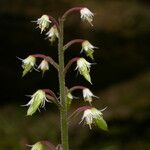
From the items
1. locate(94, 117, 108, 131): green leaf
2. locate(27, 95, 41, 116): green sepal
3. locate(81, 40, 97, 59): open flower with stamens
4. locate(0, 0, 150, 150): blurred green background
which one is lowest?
locate(94, 117, 108, 131): green leaf

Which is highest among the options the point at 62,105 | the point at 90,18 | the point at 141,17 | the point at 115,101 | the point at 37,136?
the point at 141,17

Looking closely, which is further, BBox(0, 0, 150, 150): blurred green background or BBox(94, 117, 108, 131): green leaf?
BBox(0, 0, 150, 150): blurred green background

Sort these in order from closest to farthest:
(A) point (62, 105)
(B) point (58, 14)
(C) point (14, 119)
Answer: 1. (A) point (62, 105)
2. (B) point (58, 14)
3. (C) point (14, 119)

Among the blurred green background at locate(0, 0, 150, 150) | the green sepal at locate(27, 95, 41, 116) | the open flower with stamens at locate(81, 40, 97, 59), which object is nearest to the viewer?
the green sepal at locate(27, 95, 41, 116)

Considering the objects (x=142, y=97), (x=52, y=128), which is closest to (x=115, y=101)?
(x=142, y=97)

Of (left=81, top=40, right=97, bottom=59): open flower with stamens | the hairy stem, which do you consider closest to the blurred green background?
(left=81, top=40, right=97, bottom=59): open flower with stamens

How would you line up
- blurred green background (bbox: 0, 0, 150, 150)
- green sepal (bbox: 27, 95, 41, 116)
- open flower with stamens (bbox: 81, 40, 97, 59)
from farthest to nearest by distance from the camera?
blurred green background (bbox: 0, 0, 150, 150) < open flower with stamens (bbox: 81, 40, 97, 59) < green sepal (bbox: 27, 95, 41, 116)

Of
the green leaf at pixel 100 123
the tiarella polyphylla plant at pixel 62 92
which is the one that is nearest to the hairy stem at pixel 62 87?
the tiarella polyphylla plant at pixel 62 92

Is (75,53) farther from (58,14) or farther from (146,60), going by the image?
(146,60)

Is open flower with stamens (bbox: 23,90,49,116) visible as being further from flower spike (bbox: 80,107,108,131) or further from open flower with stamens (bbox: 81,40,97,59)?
open flower with stamens (bbox: 81,40,97,59)
